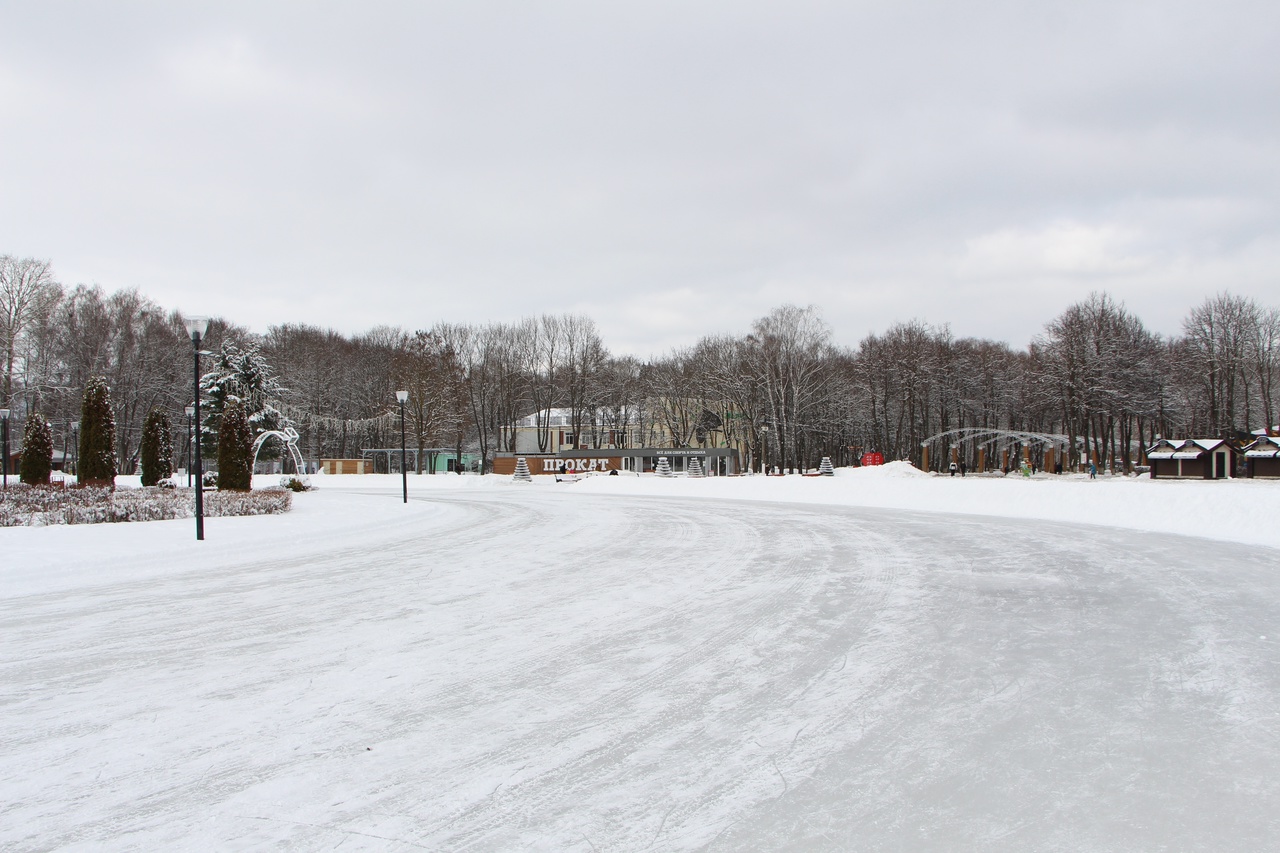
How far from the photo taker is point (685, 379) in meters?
68.8

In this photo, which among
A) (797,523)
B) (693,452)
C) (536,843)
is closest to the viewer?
(536,843)

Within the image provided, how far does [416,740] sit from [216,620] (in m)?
4.14

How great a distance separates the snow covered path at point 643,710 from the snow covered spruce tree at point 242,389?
150ft

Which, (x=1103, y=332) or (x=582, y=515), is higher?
(x=1103, y=332)

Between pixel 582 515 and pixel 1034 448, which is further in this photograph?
pixel 1034 448

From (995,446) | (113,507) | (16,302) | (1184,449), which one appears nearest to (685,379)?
(995,446)

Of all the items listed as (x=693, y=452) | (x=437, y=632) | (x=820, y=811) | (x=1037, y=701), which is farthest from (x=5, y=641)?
(x=693, y=452)

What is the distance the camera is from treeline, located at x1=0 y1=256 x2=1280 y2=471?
49.9 m

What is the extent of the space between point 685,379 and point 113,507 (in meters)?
55.5

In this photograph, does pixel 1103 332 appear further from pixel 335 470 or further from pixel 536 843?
pixel 536 843

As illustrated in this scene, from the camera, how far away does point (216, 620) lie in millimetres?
7098

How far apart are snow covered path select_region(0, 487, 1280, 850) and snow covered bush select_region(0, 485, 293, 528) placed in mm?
6143

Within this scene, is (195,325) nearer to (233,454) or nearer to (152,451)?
(233,454)

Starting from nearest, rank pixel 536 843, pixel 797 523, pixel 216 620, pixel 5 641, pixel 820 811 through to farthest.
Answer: pixel 536 843
pixel 820 811
pixel 5 641
pixel 216 620
pixel 797 523
